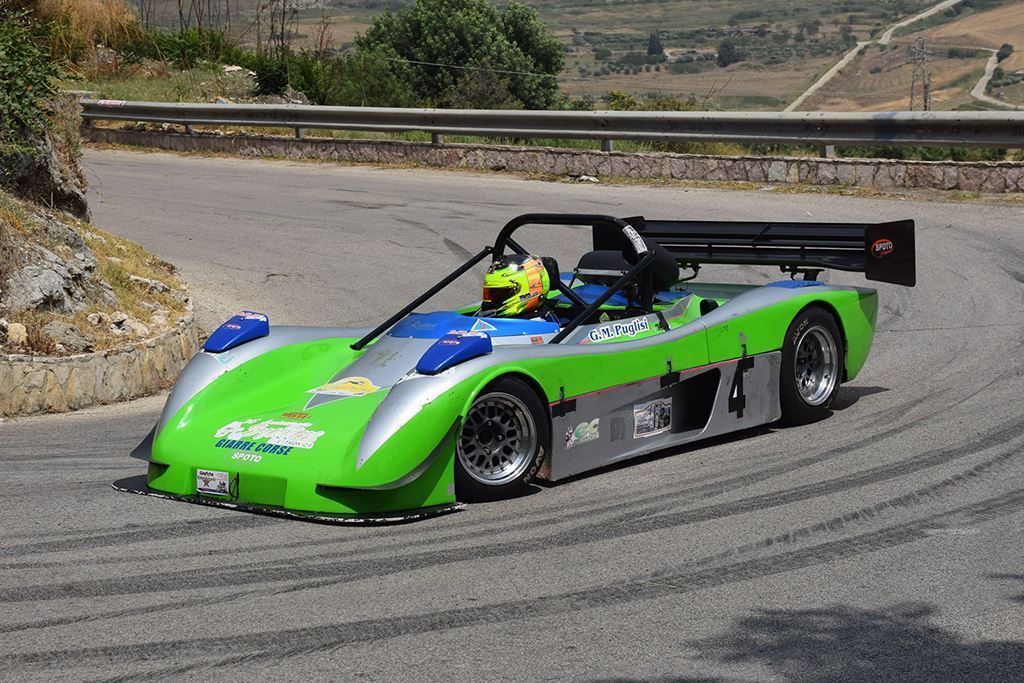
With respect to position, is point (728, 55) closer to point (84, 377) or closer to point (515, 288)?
point (84, 377)

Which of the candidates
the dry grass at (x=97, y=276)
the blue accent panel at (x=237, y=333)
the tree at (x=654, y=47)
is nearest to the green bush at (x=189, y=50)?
the dry grass at (x=97, y=276)

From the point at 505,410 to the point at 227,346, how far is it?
80.1 inches

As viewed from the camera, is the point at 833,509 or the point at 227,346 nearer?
the point at 833,509

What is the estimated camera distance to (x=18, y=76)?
11.5 meters

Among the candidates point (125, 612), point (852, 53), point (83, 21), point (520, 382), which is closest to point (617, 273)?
point (520, 382)

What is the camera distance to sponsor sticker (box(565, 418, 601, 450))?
723cm

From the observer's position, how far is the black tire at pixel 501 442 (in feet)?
22.5

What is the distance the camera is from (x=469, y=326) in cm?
762

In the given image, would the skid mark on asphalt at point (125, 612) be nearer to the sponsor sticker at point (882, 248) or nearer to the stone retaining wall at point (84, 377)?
the stone retaining wall at point (84, 377)

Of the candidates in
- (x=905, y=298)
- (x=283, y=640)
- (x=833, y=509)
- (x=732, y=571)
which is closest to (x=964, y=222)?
(x=905, y=298)

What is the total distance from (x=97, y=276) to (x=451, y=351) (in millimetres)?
5334

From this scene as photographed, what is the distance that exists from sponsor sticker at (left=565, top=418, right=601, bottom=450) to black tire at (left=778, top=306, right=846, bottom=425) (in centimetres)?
161

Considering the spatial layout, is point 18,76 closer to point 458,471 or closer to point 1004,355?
point 458,471

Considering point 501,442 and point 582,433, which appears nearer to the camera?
point 501,442
